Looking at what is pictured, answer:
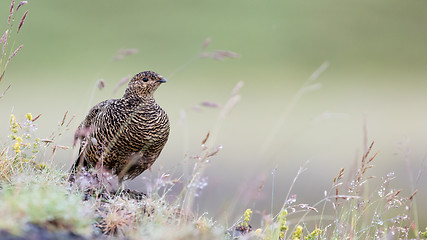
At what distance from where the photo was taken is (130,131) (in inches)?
185

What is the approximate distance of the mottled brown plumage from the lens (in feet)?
15.5

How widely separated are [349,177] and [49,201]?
1.79 m

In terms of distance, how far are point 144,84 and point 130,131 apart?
1.46 feet

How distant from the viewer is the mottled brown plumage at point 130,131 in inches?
186

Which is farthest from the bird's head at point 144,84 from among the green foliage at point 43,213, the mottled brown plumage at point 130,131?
the green foliage at point 43,213

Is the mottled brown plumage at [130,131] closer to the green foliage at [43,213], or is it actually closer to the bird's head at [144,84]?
the bird's head at [144,84]

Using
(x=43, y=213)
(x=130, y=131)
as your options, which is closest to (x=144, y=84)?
(x=130, y=131)

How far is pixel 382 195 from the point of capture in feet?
12.9

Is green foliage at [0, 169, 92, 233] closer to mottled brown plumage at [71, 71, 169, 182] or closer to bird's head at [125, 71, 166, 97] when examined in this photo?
mottled brown plumage at [71, 71, 169, 182]

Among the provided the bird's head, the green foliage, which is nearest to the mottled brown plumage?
the bird's head

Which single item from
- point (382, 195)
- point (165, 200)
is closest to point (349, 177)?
point (382, 195)

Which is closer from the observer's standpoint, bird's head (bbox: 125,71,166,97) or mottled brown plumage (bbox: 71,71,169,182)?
mottled brown plumage (bbox: 71,71,169,182)

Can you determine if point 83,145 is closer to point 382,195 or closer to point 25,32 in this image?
point 382,195

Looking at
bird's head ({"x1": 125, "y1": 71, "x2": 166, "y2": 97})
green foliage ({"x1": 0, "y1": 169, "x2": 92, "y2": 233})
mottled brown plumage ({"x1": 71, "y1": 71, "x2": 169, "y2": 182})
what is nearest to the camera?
green foliage ({"x1": 0, "y1": 169, "x2": 92, "y2": 233})
